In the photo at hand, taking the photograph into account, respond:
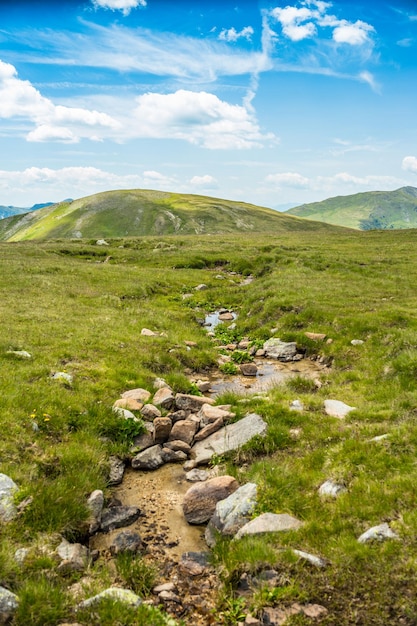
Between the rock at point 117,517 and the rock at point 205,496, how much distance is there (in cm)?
106

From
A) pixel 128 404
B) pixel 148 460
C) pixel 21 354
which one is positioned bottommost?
pixel 148 460

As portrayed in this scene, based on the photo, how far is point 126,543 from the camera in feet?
25.1

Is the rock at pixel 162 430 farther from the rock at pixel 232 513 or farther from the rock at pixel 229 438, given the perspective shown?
the rock at pixel 232 513

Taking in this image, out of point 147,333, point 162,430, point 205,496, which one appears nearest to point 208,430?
point 162,430

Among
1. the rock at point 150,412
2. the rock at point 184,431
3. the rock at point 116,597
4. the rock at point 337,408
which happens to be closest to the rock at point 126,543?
the rock at point 116,597

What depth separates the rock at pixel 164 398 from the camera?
1308 centimetres

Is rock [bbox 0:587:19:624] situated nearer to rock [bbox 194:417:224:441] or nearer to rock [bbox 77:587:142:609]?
rock [bbox 77:587:142:609]

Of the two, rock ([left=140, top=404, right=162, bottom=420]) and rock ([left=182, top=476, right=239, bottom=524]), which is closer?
rock ([left=182, top=476, right=239, bottom=524])

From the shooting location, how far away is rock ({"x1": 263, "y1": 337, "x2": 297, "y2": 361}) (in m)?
19.2

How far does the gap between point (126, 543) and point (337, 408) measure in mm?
6960

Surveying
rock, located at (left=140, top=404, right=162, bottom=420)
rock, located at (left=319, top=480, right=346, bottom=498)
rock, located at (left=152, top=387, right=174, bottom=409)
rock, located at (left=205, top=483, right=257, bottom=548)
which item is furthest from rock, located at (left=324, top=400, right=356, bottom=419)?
rock, located at (left=140, top=404, right=162, bottom=420)

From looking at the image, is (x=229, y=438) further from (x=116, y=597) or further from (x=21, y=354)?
(x=21, y=354)

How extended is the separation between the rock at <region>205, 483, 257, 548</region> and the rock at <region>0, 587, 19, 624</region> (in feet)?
11.1

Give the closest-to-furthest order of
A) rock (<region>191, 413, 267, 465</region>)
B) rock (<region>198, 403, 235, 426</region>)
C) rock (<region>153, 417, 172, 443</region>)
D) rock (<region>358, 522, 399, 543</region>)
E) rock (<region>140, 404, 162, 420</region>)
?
rock (<region>358, 522, 399, 543</region>) < rock (<region>191, 413, 267, 465</region>) < rock (<region>153, 417, 172, 443</region>) < rock (<region>198, 403, 235, 426</region>) < rock (<region>140, 404, 162, 420</region>)
